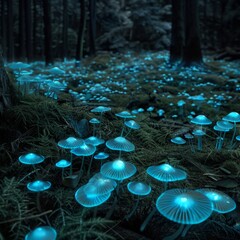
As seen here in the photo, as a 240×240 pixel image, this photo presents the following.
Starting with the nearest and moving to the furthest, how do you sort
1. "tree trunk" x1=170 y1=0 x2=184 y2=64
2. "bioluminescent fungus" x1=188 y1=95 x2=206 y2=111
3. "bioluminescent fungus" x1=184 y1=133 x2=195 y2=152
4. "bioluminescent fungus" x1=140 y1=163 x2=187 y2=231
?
"bioluminescent fungus" x1=140 y1=163 x2=187 y2=231 < "bioluminescent fungus" x1=184 y1=133 x2=195 y2=152 < "bioluminescent fungus" x1=188 y1=95 x2=206 y2=111 < "tree trunk" x1=170 y1=0 x2=184 y2=64

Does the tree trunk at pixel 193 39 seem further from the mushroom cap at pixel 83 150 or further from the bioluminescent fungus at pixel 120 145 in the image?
the mushroom cap at pixel 83 150

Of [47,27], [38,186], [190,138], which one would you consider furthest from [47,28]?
[38,186]

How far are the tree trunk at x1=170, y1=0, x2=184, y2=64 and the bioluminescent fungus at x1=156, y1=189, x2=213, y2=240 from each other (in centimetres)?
1253

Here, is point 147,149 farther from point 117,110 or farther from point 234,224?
point 234,224

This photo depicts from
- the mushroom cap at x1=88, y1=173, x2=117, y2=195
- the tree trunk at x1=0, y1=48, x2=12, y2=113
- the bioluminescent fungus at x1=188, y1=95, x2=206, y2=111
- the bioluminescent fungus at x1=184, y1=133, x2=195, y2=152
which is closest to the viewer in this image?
the mushroom cap at x1=88, y1=173, x2=117, y2=195

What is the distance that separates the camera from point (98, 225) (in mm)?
2088

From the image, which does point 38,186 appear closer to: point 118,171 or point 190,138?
point 118,171

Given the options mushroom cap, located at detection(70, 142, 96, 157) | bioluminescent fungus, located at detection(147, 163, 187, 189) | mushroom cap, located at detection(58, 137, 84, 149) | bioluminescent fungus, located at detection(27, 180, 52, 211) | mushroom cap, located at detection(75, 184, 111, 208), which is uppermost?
mushroom cap, located at detection(58, 137, 84, 149)

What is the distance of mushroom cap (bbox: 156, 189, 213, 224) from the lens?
1.77 m

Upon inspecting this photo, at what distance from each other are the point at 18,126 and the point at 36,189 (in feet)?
4.84

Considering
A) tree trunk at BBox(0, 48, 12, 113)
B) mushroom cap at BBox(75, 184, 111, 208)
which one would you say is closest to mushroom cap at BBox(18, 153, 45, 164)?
mushroom cap at BBox(75, 184, 111, 208)

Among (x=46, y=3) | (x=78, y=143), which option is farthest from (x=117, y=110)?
(x=46, y=3)

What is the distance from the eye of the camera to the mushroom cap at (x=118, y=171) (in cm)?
221

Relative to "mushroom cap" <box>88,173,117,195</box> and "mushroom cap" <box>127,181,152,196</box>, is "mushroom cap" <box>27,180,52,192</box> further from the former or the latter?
"mushroom cap" <box>127,181,152,196</box>
